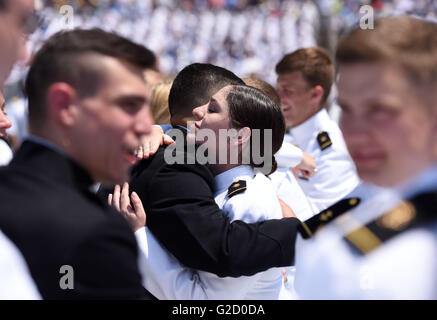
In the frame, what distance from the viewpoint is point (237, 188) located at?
214cm

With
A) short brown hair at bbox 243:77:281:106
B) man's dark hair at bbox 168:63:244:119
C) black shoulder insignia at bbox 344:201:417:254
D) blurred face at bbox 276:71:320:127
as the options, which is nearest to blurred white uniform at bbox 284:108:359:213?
blurred face at bbox 276:71:320:127

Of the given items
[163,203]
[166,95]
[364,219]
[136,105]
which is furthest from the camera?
[166,95]

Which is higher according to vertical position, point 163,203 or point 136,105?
point 136,105

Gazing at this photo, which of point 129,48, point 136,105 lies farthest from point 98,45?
point 136,105

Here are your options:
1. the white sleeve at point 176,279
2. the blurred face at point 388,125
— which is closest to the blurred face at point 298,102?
the white sleeve at point 176,279

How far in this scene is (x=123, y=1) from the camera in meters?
20.8

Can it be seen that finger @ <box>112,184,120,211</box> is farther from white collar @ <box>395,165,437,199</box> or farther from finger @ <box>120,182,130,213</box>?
white collar @ <box>395,165,437,199</box>

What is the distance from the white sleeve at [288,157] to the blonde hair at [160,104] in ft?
1.93

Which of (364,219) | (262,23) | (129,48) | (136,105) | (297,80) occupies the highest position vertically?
(129,48)

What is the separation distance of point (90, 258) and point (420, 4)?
21830 mm

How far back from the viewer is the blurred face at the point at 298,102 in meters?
3.98

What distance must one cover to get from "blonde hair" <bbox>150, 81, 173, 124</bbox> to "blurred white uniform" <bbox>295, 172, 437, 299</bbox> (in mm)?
1685

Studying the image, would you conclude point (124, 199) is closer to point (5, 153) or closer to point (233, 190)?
point (233, 190)

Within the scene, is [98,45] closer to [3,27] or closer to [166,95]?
[3,27]
